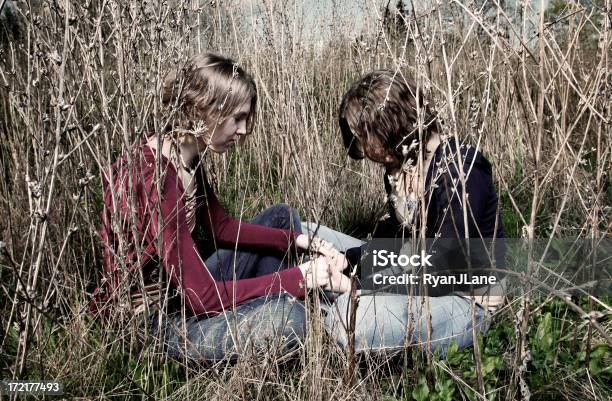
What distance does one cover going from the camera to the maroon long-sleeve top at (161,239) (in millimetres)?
1318

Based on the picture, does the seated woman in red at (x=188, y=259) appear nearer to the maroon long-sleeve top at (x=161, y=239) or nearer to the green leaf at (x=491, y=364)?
the maroon long-sleeve top at (x=161, y=239)

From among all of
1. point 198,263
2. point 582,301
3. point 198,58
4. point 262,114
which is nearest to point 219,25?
point 262,114

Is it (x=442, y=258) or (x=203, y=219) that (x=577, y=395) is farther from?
(x=203, y=219)

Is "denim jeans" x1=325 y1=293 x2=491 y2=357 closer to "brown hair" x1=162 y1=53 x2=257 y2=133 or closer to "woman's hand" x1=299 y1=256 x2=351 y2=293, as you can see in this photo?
"woman's hand" x1=299 y1=256 x2=351 y2=293

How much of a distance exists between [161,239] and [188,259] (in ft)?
0.45

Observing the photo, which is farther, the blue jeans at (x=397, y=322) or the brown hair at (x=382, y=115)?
the brown hair at (x=382, y=115)

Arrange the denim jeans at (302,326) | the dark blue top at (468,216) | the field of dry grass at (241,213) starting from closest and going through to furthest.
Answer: the field of dry grass at (241,213) → the denim jeans at (302,326) → the dark blue top at (468,216)

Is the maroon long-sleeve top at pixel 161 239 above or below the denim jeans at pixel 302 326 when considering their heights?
above

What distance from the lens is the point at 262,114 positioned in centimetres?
258

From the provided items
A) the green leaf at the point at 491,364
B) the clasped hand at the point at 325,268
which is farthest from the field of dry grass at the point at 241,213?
the clasped hand at the point at 325,268

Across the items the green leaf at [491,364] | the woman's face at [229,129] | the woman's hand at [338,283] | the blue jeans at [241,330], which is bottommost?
the green leaf at [491,364]

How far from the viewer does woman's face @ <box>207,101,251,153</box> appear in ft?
5.38

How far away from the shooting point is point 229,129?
5.42 feet

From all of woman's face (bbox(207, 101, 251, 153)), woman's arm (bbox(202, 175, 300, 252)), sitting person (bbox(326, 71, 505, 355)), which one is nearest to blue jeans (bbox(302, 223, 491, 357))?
sitting person (bbox(326, 71, 505, 355))
